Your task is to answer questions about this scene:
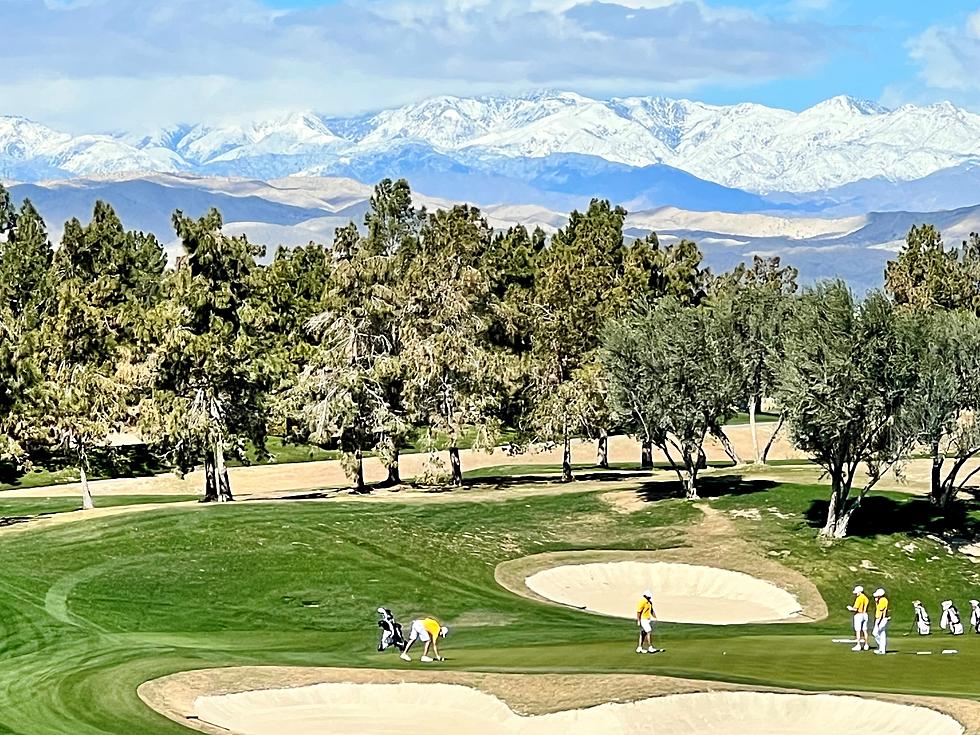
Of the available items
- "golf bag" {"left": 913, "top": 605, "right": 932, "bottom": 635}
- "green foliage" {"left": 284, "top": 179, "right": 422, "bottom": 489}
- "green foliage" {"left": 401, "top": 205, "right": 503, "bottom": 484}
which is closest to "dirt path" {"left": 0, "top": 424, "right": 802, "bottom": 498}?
"green foliage" {"left": 401, "top": 205, "right": 503, "bottom": 484}

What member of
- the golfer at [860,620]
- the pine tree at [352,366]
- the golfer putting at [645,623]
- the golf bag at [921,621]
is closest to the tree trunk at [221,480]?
the pine tree at [352,366]

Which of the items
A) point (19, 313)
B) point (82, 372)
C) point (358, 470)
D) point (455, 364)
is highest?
point (19, 313)

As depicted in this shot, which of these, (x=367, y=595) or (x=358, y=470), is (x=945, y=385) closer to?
(x=367, y=595)

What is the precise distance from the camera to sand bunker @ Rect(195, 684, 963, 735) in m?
30.9

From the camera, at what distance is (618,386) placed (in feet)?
237

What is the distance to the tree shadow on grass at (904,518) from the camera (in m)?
62.9

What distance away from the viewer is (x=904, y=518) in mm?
65750

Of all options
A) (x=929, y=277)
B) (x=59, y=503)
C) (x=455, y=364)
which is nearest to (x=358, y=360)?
(x=455, y=364)

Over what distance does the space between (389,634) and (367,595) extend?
969cm

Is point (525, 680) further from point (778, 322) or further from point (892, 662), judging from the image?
point (778, 322)

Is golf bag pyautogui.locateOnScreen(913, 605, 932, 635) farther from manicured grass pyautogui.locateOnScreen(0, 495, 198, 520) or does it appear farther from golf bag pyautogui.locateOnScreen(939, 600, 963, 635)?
manicured grass pyautogui.locateOnScreen(0, 495, 198, 520)

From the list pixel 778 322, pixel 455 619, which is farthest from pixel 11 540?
pixel 778 322

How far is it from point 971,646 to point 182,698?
70.5ft

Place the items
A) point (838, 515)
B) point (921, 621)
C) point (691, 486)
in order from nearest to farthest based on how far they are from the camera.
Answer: point (921, 621) < point (838, 515) < point (691, 486)
